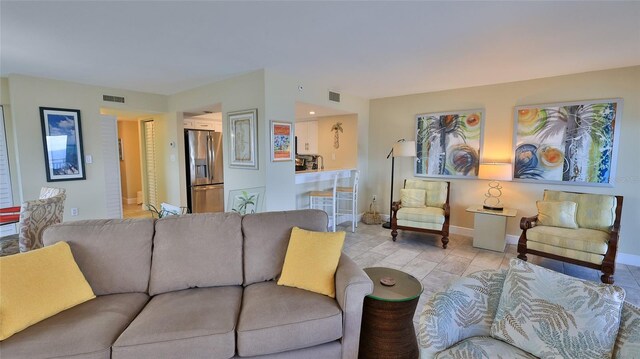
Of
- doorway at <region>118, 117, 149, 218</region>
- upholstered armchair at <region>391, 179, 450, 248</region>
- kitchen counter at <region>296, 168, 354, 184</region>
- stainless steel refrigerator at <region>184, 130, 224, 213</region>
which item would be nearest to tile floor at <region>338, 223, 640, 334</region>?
upholstered armchair at <region>391, 179, 450, 248</region>

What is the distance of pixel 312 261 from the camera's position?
193 cm

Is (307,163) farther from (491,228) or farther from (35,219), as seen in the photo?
(35,219)

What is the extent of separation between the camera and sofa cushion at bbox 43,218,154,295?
1.82 metres

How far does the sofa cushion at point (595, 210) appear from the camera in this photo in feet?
10.9

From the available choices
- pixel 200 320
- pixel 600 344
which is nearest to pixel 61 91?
pixel 200 320

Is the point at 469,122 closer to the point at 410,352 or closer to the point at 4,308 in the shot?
the point at 410,352

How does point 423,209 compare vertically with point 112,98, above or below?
below

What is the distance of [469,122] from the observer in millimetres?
4547

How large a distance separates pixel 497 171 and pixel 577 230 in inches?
43.4

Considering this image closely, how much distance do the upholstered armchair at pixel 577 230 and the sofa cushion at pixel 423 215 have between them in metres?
0.99

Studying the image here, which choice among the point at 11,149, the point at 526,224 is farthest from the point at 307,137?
the point at 11,149

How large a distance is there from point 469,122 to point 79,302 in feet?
16.3

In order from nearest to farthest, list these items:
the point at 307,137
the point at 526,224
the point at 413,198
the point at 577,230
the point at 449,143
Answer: the point at 577,230 → the point at 526,224 → the point at 413,198 → the point at 449,143 → the point at 307,137

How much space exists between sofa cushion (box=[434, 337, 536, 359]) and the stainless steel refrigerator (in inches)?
199
